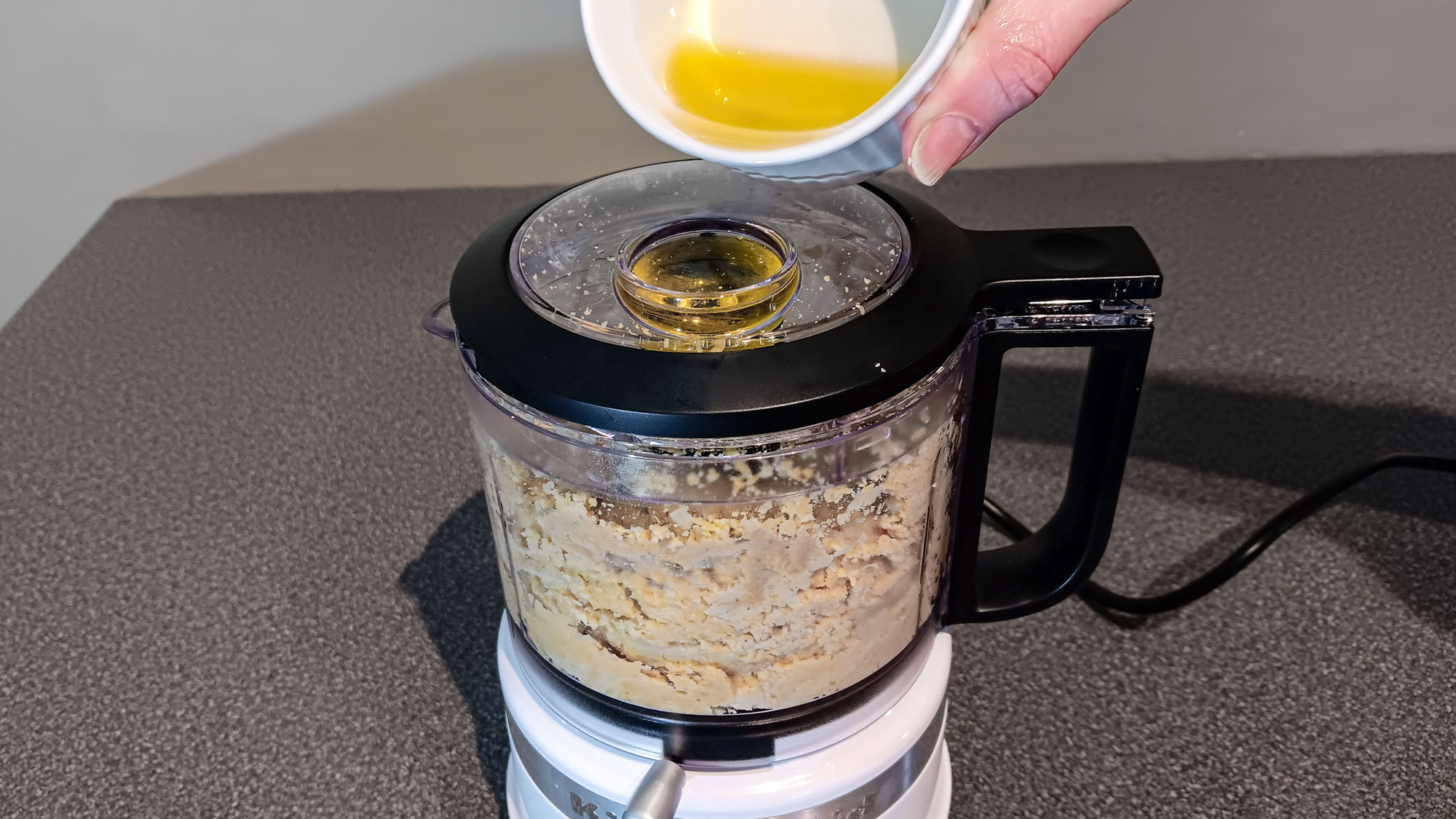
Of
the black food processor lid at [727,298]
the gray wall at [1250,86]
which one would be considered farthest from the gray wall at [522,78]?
the black food processor lid at [727,298]

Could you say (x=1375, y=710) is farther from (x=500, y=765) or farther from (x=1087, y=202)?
(x=1087, y=202)

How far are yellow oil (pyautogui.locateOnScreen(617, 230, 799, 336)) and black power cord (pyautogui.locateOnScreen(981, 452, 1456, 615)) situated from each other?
0.25 m

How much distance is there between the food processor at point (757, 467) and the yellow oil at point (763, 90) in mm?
54

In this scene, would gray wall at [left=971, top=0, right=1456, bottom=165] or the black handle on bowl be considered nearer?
the black handle on bowl

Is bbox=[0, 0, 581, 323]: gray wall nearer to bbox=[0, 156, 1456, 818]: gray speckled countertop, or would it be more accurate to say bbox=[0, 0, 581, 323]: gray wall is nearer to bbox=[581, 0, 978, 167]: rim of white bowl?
bbox=[0, 156, 1456, 818]: gray speckled countertop

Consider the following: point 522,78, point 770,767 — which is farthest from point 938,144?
point 522,78

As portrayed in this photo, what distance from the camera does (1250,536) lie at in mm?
657

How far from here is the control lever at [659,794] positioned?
1.26ft

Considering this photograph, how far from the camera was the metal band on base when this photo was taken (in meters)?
0.43

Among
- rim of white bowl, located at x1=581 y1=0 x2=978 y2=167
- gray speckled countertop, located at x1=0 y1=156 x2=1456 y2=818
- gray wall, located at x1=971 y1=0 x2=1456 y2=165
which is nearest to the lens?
rim of white bowl, located at x1=581 y1=0 x2=978 y2=167

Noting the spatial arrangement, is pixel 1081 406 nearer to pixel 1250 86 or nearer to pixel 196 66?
pixel 1250 86

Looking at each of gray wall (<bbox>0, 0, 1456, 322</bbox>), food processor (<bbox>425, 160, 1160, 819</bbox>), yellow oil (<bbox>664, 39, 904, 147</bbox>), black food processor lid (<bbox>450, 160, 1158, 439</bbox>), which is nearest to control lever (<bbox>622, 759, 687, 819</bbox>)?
food processor (<bbox>425, 160, 1160, 819</bbox>)

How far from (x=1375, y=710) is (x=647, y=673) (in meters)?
0.43

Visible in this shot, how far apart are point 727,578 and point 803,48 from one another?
0.22m
